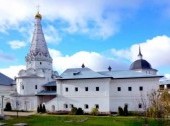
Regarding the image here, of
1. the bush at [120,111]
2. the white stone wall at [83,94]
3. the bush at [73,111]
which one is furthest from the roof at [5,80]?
the bush at [120,111]

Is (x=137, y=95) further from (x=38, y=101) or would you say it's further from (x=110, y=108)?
(x=38, y=101)

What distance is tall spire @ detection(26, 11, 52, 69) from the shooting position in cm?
5234

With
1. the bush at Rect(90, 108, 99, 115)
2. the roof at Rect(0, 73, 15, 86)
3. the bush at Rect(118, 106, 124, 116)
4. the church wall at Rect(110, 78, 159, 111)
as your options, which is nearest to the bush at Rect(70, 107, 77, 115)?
the bush at Rect(90, 108, 99, 115)

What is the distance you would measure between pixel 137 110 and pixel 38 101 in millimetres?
15157

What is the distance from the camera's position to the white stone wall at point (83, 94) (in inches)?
1806

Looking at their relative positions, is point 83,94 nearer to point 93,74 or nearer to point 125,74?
point 93,74

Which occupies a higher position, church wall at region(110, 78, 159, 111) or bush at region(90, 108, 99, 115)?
church wall at region(110, 78, 159, 111)

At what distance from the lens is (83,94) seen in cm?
4694

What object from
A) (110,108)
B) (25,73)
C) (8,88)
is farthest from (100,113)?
(8,88)

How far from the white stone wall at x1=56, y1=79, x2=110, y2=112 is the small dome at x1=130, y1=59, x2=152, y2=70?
61.3 ft

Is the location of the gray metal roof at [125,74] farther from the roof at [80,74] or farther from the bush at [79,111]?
the bush at [79,111]

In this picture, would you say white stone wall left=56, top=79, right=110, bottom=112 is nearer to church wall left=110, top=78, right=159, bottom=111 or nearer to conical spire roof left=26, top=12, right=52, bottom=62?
church wall left=110, top=78, right=159, bottom=111

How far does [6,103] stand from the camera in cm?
5150

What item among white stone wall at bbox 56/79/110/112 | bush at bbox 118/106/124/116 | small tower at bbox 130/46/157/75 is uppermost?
small tower at bbox 130/46/157/75
